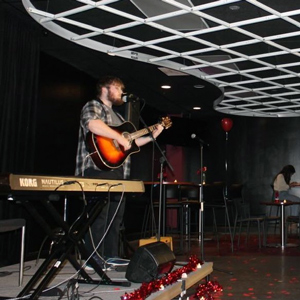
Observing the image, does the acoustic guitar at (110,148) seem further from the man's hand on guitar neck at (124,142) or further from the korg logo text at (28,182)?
the korg logo text at (28,182)

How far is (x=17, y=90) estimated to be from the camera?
17.8ft

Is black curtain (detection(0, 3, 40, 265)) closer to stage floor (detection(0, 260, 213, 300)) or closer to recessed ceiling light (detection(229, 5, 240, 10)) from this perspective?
stage floor (detection(0, 260, 213, 300))

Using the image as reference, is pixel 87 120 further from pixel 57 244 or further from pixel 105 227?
pixel 57 244

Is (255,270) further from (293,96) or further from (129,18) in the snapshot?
(293,96)

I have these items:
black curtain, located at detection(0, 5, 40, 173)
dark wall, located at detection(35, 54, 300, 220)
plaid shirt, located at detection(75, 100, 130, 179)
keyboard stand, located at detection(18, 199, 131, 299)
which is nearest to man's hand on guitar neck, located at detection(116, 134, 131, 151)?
plaid shirt, located at detection(75, 100, 130, 179)

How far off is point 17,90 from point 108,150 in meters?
2.62

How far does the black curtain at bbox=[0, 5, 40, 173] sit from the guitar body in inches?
86.4

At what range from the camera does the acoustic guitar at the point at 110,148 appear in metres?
3.15

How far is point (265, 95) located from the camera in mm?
10352

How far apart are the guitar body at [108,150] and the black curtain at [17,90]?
7.20 ft

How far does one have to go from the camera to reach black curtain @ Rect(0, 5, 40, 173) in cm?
515

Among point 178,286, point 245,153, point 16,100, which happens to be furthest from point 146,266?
point 245,153

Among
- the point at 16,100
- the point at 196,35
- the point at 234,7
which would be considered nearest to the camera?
the point at 16,100

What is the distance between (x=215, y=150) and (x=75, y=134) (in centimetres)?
642
